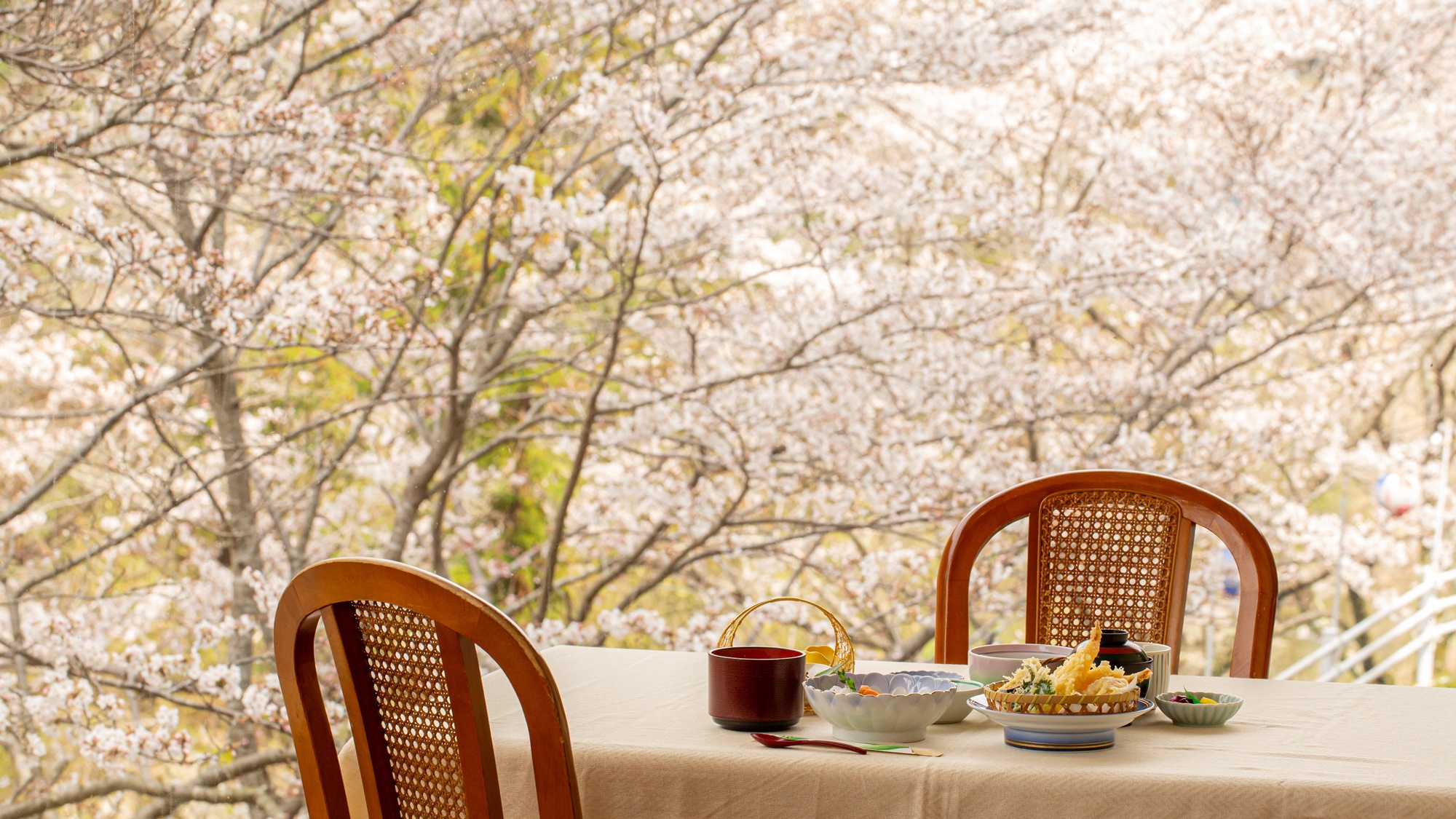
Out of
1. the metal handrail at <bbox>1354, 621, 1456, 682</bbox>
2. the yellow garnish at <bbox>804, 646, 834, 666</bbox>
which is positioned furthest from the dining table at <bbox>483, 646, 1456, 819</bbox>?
the metal handrail at <bbox>1354, 621, 1456, 682</bbox>

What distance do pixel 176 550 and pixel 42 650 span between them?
1171 millimetres

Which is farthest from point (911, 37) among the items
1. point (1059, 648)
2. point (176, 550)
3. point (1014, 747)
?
point (176, 550)

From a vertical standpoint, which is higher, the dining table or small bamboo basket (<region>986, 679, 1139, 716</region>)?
small bamboo basket (<region>986, 679, 1139, 716</region>)

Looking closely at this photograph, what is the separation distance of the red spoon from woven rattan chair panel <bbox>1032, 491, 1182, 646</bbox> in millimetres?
813

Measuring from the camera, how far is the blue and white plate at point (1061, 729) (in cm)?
100

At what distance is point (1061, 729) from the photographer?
1.00 m

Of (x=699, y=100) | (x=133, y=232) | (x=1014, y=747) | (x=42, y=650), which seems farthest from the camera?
(x=699, y=100)

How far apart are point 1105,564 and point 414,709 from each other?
1145 millimetres

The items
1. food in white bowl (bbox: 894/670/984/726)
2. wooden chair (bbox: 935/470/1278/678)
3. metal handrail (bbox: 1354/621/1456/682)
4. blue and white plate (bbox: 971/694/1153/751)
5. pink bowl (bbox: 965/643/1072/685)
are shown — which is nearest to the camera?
blue and white plate (bbox: 971/694/1153/751)

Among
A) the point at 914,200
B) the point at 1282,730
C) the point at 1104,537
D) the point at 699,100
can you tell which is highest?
the point at 699,100

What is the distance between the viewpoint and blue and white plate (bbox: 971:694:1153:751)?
1.00 meters

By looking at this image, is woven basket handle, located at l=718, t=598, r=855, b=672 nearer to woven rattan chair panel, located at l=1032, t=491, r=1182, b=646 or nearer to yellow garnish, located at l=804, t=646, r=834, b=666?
yellow garnish, located at l=804, t=646, r=834, b=666

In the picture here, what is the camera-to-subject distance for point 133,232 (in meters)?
2.73

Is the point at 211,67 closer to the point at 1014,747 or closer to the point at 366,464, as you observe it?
the point at 366,464
